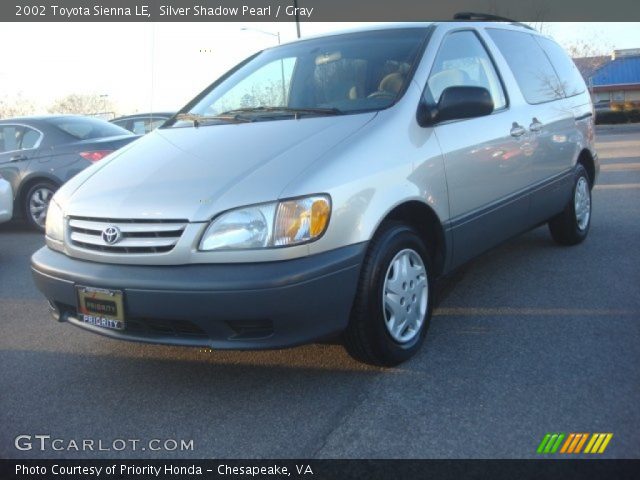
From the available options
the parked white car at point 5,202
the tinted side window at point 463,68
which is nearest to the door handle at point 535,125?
the tinted side window at point 463,68

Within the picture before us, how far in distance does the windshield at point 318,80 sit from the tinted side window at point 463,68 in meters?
0.17

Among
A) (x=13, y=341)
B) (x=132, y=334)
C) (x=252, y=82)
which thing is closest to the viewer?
(x=132, y=334)

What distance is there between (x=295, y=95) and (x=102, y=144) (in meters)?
4.69

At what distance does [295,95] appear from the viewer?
13.0ft

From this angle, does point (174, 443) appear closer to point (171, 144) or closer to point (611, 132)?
point (171, 144)

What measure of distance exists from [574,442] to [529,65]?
3239 mm

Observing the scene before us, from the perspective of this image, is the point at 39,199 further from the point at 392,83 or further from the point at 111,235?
the point at 392,83

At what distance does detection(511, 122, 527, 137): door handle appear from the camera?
4236 millimetres

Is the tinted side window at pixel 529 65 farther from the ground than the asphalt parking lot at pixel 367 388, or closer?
farther from the ground

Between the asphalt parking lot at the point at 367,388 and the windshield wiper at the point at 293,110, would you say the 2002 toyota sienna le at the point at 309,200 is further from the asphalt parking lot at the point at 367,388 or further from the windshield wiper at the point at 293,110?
the asphalt parking lot at the point at 367,388

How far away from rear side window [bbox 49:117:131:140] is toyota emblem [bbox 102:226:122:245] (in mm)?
5575

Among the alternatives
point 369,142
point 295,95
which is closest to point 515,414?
point 369,142

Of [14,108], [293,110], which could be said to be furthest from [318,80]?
[14,108]
